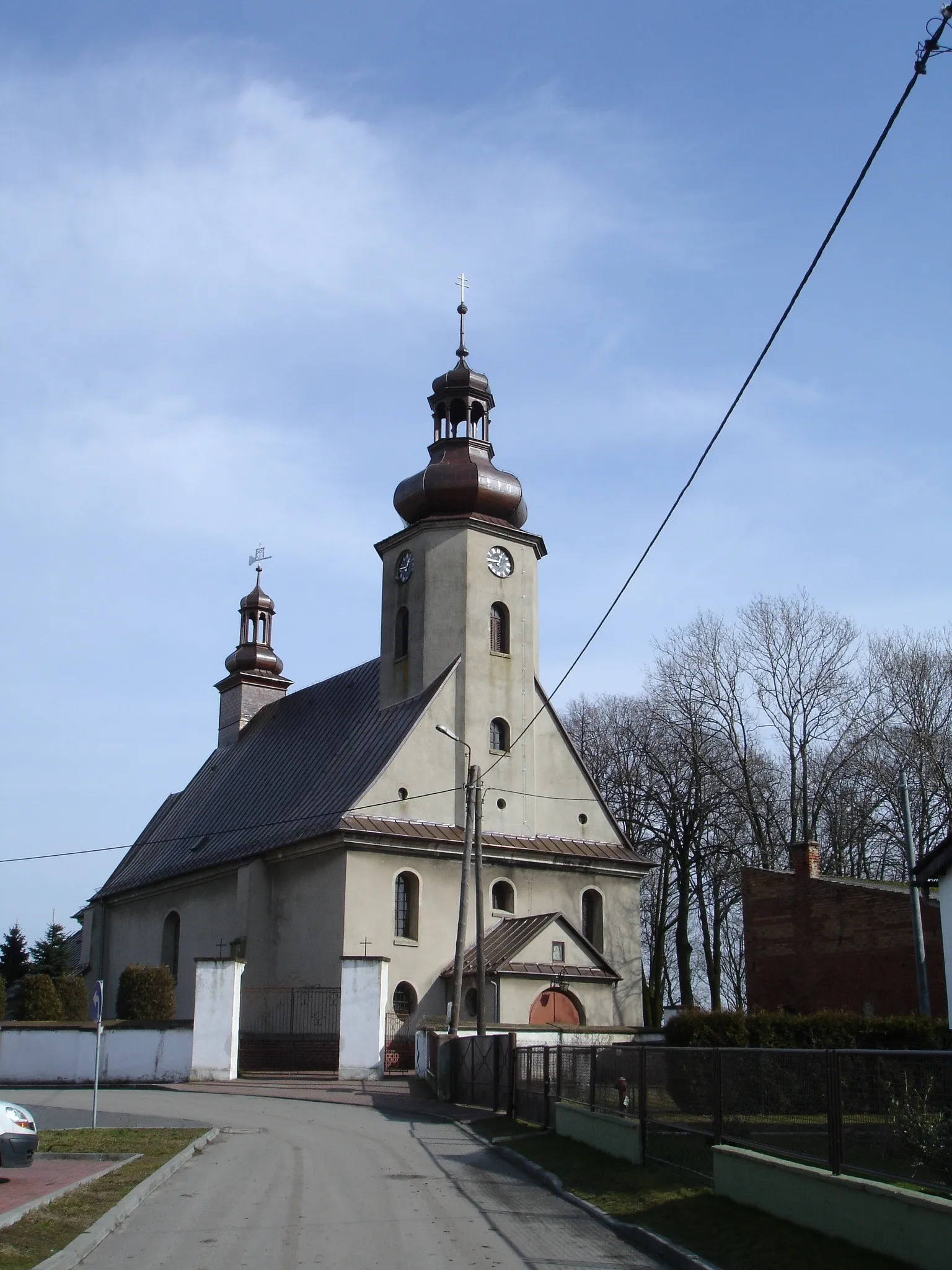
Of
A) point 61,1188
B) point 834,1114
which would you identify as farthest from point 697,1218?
point 61,1188

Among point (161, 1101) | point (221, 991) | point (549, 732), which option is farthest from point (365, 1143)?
point (549, 732)

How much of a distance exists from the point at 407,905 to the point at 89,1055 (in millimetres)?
9419

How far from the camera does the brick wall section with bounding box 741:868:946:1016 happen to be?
2997 centimetres

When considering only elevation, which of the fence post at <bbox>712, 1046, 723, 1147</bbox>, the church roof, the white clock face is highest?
the white clock face

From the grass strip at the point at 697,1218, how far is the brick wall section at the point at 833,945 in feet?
54.3

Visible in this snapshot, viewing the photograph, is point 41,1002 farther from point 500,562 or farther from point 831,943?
point 831,943

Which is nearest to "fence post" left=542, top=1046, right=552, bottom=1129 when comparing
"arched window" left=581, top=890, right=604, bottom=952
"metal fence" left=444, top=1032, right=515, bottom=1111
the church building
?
"metal fence" left=444, top=1032, right=515, bottom=1111

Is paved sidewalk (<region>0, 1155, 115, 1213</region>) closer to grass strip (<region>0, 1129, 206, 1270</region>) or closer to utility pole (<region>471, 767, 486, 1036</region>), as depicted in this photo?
grass strip (<region>0, 1129, 206, 1270</region>)

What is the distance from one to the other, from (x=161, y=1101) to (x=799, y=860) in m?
16.3

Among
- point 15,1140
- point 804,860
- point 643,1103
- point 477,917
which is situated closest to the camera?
point 15,1140

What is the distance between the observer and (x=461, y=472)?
131 feet

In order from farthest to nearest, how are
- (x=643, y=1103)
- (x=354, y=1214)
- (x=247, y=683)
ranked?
(x=247, y=683)
(x=643, y=1103)
(x=354, y=1214)

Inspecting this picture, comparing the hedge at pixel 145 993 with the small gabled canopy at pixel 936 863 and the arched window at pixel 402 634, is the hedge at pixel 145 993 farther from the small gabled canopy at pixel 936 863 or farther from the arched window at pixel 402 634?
the small gabled canopy at pixel 936 863

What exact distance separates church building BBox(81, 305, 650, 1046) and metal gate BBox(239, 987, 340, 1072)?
1098 mm
